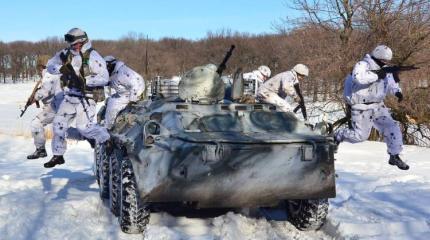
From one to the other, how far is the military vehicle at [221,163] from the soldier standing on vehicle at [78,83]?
0.72m

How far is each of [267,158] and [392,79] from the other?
2.39 m

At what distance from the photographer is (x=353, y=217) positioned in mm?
6836

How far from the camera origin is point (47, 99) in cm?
810

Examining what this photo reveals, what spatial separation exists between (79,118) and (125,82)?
76.4 inches

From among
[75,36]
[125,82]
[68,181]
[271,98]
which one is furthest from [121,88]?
[271,98]

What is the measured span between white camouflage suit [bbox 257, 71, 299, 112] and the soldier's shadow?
A: 3148 mm

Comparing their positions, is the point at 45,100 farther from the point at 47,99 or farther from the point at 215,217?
the point at 215,217

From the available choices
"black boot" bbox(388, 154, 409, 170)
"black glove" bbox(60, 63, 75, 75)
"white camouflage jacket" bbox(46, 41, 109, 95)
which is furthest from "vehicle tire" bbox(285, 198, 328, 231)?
"black glove" bbox(60, 63, 75, 75)

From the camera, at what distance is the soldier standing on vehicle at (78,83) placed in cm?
708

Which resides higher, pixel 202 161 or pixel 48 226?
pixel 202 161

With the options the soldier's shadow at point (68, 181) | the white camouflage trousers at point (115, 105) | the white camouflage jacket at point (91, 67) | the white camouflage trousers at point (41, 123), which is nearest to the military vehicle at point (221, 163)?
the white camouflage jacket at point (91, 67)

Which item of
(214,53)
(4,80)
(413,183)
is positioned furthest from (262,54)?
(4,80)

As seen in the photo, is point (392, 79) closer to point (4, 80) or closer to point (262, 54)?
point (262, 54)

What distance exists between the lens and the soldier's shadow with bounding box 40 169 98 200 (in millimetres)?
9023
